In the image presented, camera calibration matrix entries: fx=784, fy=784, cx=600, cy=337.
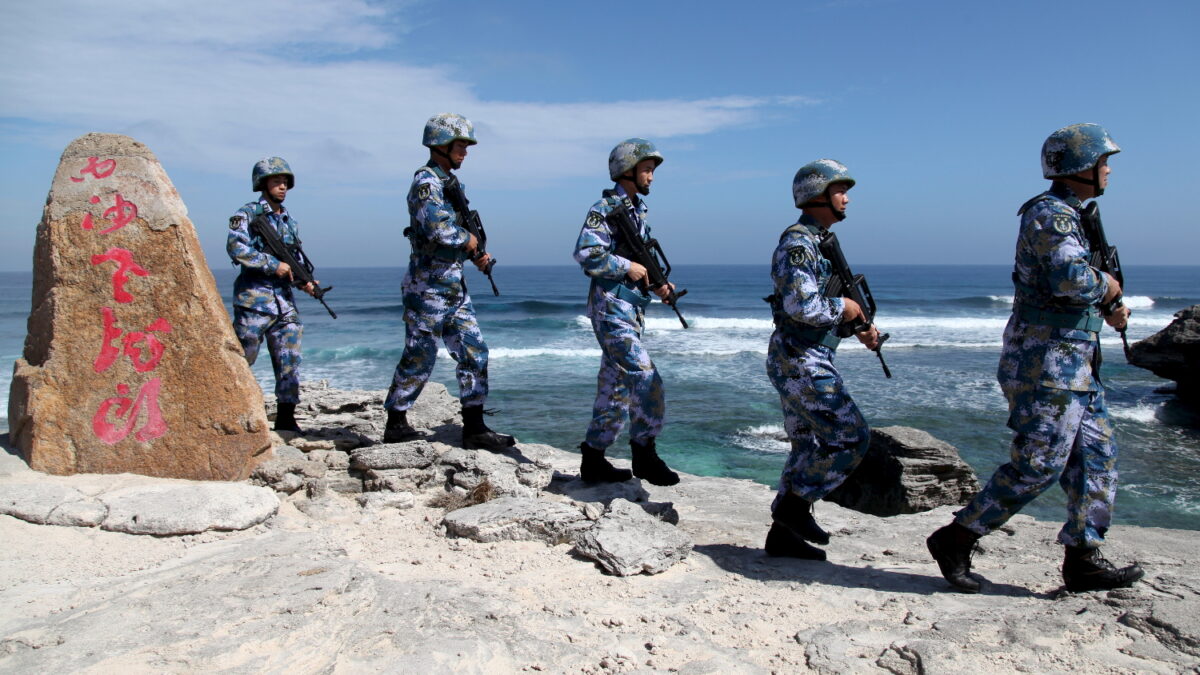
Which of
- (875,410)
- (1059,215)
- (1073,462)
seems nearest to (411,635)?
(1073,462)

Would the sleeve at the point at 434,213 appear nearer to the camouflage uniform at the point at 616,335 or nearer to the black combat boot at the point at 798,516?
the camouflage uniform at the point at 616,335

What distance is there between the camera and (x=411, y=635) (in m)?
3.00

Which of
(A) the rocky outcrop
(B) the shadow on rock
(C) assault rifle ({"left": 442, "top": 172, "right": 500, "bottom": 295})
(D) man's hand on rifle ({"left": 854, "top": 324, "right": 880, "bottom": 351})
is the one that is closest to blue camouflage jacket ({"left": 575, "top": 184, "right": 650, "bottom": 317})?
(C) assault rifle ({"left": 442, "top": 172, "right": 500, "bottom": 295})

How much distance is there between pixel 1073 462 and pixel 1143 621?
0.70 metres

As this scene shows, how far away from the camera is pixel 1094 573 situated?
3.48m

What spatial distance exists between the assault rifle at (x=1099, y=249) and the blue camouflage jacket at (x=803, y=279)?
1126 mm

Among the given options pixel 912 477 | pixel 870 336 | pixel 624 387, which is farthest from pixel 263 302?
pixel 912 477

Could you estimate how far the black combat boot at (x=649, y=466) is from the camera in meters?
5.03

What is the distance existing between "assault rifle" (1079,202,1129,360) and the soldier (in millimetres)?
1014

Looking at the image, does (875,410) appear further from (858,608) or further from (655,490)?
(858,608)

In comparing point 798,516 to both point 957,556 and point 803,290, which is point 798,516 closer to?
point 957,556

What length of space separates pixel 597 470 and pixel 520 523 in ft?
3.06

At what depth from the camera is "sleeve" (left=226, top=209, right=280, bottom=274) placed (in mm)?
5668

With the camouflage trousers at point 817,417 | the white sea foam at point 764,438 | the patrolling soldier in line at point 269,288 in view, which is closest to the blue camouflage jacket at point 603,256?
the camouflage trousers at point 817,417
